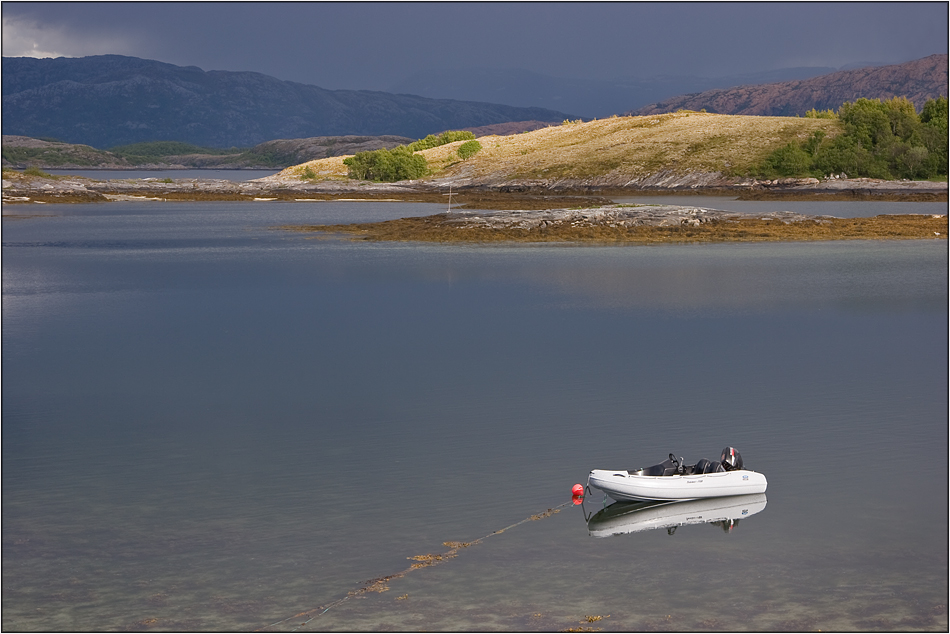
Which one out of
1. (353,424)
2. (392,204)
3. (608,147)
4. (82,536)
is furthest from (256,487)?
(608,147)

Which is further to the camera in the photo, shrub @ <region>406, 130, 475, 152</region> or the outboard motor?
shrub @ <region>406, 130, 475, 152</region>

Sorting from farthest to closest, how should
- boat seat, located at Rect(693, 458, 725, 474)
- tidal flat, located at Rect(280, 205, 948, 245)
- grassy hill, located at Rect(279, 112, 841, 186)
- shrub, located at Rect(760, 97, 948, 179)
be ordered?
1. grassy hill, located at Rect(279, 112, 841, 186)
2. shrub, located at Rect(760, 97, 948, 179)
3. tidal flat, located at Rect(280, 205, 948, 245)
4. boat seat, located at Rect(693, 458, 725, 474)

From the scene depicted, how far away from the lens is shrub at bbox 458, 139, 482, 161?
135875 millimetres

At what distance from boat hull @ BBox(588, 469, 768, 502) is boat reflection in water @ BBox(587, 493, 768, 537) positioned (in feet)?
0.31

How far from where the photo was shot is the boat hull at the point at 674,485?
13.9 m

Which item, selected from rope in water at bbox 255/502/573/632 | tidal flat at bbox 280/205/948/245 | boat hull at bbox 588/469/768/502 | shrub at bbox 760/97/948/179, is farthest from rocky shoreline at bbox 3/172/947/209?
rope in water at bbox 255/502/573/632

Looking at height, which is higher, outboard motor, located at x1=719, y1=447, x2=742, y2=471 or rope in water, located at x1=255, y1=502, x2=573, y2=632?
outboard motor, located at x1=719, y1=447, x2=742, y2=471

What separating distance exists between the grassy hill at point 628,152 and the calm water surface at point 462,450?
74858 mm

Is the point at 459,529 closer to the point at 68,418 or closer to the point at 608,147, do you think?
the point at 68,418

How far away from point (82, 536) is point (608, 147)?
114928mm

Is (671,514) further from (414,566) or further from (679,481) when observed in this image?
(414,566)

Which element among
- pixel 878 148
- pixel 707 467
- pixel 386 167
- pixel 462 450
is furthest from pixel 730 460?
pixel 386 167

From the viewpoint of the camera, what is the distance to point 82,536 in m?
13.4

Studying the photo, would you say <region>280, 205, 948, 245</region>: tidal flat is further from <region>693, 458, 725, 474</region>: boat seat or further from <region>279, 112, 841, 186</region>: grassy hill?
<region>279, 112, 841, 186</region>: grassy hill
